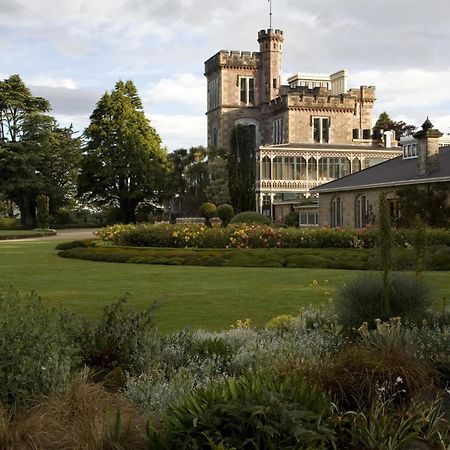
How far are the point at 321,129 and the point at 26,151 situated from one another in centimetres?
2881

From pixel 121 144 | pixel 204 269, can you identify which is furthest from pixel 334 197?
pixel 121 144

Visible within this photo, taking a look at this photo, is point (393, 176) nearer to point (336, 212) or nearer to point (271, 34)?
point (336, 212)

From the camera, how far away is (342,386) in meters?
5.55

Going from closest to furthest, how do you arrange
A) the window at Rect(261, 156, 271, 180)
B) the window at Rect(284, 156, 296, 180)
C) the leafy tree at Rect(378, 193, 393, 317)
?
the leafy tree at Rect(378, 193, 393, 317) < the window at Rect(261, 156, 271, 180) < the window at Rect(284, 156, 296, 180)

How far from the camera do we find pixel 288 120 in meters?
65.4

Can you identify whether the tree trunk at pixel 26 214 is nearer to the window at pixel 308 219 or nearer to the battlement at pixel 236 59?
the battlement at pixel 236 59

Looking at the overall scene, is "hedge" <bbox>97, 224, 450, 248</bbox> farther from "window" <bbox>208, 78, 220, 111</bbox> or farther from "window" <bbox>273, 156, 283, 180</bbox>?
"window" <bbox>208, 78, 220, 111</bbox>

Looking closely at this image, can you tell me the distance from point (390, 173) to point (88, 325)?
33.0m

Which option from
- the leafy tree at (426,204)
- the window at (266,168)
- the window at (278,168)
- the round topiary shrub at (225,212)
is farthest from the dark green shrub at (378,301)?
the window at (278,168)

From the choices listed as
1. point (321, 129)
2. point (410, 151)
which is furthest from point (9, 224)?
point (410, 151)

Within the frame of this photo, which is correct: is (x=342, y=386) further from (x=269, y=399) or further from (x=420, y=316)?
(x=420, y=316)

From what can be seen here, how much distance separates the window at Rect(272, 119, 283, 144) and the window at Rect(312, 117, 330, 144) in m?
3.34

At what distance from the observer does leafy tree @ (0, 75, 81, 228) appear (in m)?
59.5

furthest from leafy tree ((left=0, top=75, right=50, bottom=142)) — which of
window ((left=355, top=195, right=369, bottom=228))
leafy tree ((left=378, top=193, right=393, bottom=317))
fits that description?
leafy tree ((left=378, top=193, right=393, bottom=317))
